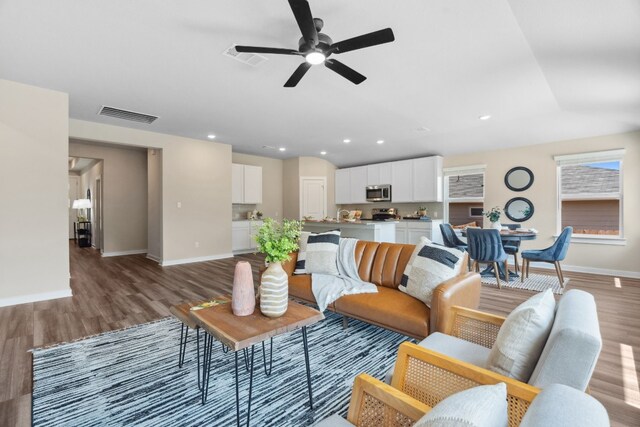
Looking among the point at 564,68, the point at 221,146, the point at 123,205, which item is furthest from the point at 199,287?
the point at 564,68

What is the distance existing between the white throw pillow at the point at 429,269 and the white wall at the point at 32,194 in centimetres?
441

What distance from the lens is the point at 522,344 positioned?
1.17 metres

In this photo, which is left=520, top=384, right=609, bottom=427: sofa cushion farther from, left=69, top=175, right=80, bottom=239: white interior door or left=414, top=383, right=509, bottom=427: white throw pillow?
left=69, top=175, right=80, bottom=239: white interior door

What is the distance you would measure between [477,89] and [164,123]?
16.0 feet

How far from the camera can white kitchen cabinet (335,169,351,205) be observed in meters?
8.45

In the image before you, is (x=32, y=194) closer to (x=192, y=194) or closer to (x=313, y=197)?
(x=192, y=194)

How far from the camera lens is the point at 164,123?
518cm

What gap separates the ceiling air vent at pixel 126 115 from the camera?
14.7ft

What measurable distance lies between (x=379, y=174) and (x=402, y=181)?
68 cm

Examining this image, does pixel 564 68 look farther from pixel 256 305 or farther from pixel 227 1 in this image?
pixel 256 305

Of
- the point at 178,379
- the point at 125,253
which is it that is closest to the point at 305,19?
the point at 178,379

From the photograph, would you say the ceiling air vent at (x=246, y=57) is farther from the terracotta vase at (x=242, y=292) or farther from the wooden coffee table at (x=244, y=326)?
the wooden coffee table at (x=244, y=326)

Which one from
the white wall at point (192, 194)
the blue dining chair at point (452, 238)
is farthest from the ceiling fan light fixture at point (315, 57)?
the white wall at point (192, 194)

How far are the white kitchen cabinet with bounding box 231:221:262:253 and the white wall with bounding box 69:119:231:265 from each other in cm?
39
